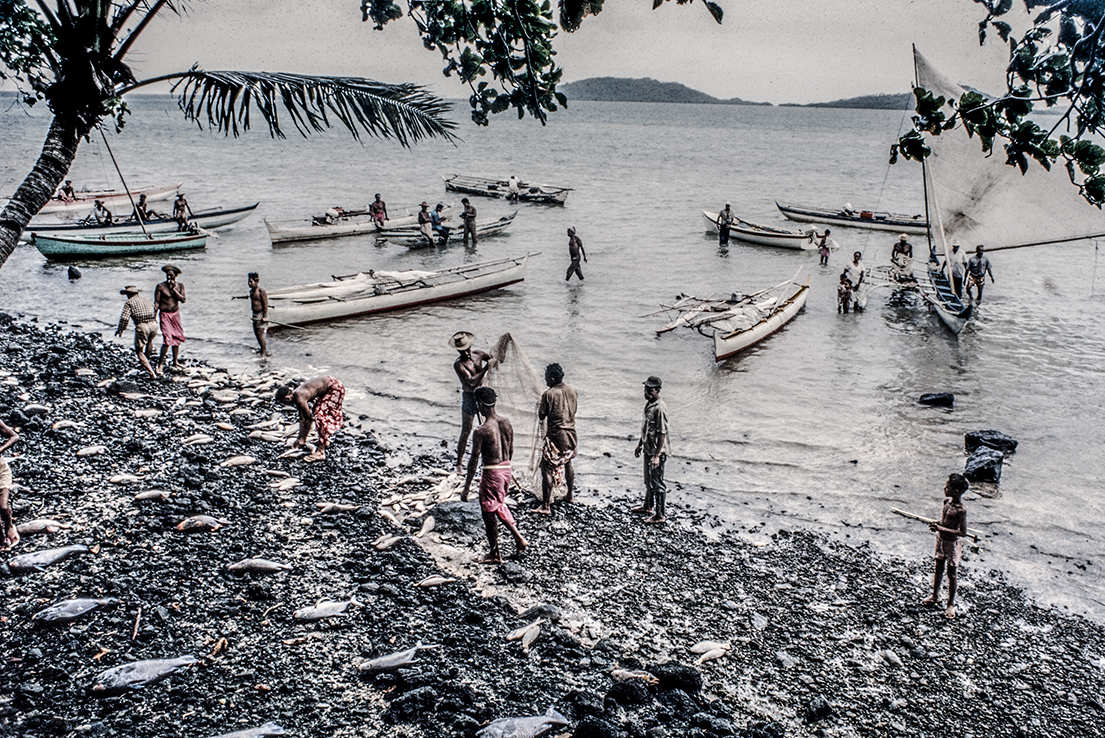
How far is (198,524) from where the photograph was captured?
341 inches

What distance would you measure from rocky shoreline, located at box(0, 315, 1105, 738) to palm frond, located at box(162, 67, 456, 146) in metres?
4.24

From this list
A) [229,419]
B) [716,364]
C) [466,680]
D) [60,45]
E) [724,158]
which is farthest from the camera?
[724,158]

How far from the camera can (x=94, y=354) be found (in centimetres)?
1578

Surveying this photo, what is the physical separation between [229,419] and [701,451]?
779 centimetres

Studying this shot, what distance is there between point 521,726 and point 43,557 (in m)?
5.10

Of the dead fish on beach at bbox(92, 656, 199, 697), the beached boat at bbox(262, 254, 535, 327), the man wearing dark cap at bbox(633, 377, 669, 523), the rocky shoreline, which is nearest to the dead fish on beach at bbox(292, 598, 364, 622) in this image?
the rocky shoreline

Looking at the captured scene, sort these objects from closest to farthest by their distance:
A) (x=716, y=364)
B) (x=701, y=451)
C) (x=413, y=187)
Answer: (x=701, y=451), (x=716, y=364), (x=413, y=187)

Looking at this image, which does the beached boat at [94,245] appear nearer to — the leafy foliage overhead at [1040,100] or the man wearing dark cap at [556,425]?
the man wearing dark cap at [556,425]

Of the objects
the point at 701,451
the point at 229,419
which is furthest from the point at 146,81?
the point at 701,451

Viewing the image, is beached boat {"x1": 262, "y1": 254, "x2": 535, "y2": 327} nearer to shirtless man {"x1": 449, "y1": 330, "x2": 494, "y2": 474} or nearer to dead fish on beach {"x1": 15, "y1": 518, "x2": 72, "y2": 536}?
shirtless man {"x1": 449, "y1": 330, "x2": 494, "y2": 474}

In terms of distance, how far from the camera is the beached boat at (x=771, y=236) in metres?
33.8

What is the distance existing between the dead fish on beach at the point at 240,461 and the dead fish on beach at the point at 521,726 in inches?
242

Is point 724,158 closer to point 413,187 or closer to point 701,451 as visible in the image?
point 413,187

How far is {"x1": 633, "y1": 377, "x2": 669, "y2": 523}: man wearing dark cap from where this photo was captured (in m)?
9.55
